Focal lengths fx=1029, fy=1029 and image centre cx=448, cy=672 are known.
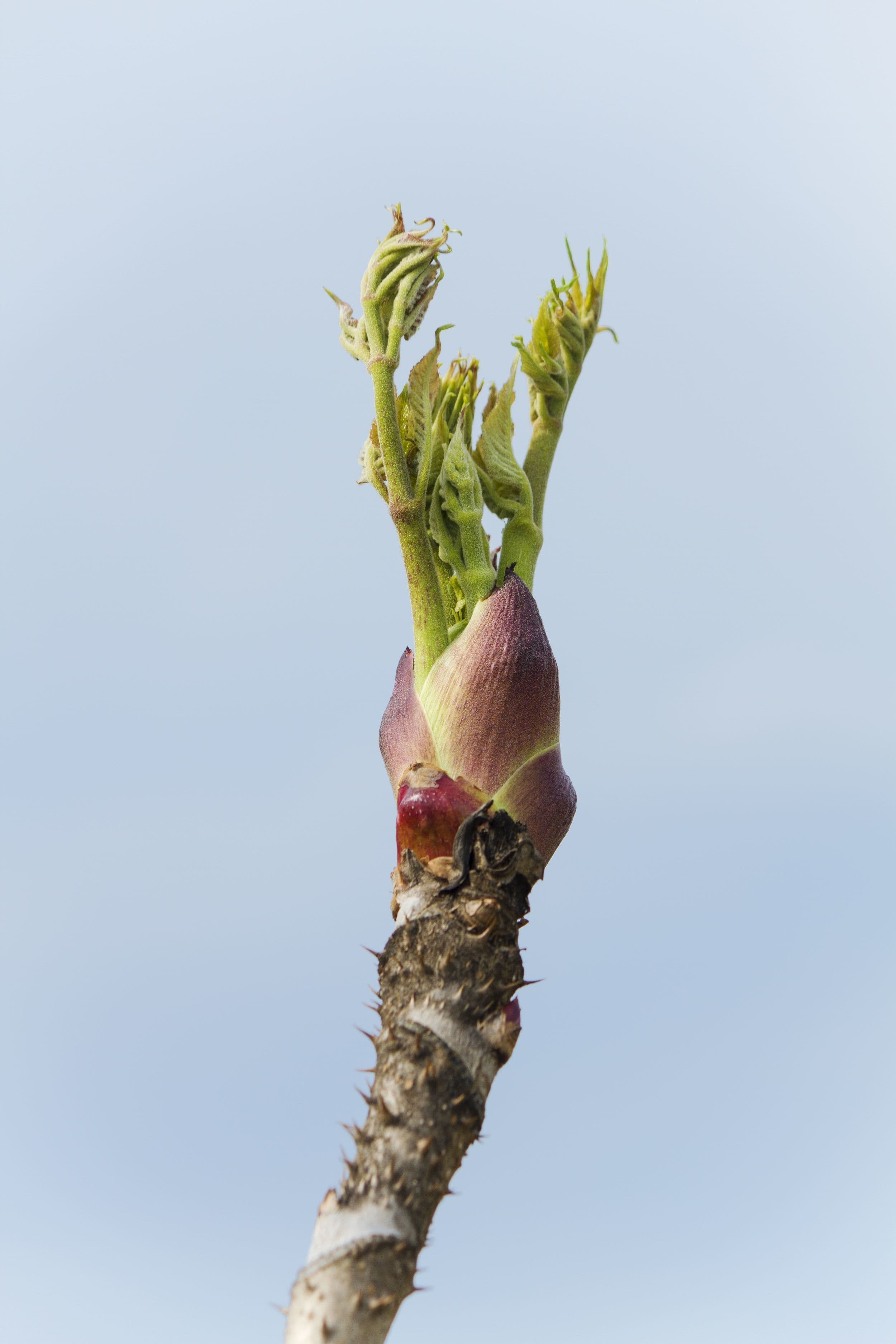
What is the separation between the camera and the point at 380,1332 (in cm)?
265

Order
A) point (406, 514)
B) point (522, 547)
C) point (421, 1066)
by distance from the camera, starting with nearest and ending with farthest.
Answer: point (421, 1066) → point (406, 514) → point (522, 547)

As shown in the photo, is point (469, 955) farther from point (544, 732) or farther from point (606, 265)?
point (606, 265)

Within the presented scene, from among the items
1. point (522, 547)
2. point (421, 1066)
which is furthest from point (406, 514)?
point (421, 1066)

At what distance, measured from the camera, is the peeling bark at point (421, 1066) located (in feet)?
8.80

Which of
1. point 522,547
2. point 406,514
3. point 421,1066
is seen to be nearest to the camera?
point 421,1066

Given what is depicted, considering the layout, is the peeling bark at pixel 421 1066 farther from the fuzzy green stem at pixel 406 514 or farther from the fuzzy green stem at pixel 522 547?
→ the fuzzy green stem at pixel 522 547

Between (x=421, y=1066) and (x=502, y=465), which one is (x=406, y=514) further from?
(x=421, y=1066)

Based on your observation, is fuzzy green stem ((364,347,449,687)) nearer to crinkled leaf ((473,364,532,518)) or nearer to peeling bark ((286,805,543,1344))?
crinkled leaf ((473,364,532,518))

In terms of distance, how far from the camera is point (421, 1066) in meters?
3.07

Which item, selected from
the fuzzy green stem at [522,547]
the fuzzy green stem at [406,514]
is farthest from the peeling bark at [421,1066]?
the fuzzy green stem at [522,547]

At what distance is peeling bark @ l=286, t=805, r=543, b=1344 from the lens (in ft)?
8.80

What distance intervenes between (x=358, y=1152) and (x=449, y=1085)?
0.32 metres

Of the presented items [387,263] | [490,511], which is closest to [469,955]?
[490,511]

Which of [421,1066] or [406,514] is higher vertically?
[406,514]
